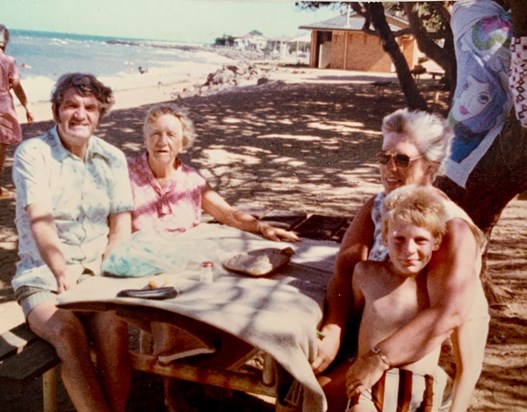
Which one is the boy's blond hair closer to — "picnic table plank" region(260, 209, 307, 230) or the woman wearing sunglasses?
the woman wearing sunglasses

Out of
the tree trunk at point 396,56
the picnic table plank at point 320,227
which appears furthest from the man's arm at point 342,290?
the tree trunk at point 396,56

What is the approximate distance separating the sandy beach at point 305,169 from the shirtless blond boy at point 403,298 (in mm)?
1069

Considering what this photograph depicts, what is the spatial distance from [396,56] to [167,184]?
10725 mm

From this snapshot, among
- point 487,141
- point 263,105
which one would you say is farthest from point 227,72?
point 487,141

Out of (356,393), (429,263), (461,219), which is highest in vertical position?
(461,219)

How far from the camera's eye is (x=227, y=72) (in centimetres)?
3231

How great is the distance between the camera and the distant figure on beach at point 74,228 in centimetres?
259

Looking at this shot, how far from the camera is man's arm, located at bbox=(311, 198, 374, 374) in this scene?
255 centimetres

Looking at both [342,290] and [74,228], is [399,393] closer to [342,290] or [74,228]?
[342,290]

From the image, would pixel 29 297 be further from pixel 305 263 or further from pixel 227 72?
pixel 227 72

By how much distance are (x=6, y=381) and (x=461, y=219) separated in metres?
1.92

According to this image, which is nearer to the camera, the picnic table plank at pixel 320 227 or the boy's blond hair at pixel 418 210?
the boy's blond hair at pixel 418 210

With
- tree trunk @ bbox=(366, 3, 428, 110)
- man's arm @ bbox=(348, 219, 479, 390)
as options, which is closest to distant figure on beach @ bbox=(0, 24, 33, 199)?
man's arm @ bbox=(348, 219, 479, 390)

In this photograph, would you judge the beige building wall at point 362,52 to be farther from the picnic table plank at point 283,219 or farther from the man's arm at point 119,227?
the man's arm at point 119,227
